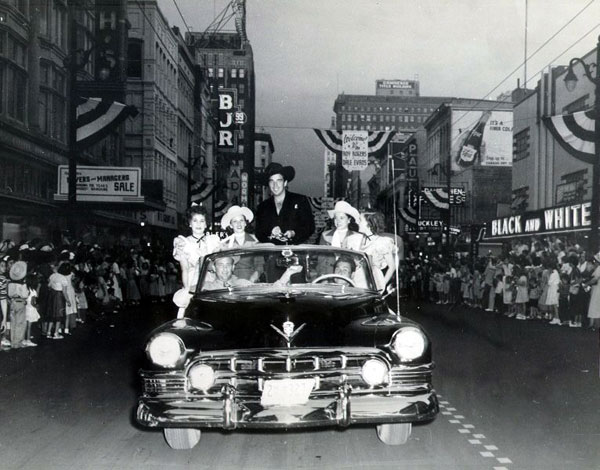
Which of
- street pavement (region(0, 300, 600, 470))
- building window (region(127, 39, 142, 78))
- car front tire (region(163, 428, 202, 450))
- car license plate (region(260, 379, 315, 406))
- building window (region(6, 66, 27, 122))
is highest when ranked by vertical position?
building window (region(127, 39, 142, 78))

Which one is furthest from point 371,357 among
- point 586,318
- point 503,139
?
point 503,139

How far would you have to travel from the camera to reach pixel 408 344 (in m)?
5.21

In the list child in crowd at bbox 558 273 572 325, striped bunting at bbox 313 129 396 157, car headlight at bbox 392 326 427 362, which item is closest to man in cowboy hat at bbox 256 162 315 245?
car headlight at bbox 392 326 427 362

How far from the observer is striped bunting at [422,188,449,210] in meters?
36.2

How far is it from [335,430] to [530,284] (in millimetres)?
14823

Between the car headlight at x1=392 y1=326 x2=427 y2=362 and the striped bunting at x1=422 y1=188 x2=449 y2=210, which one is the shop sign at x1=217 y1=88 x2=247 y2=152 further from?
the car headlight at x1=392 y1=326 x2=427 y2=362

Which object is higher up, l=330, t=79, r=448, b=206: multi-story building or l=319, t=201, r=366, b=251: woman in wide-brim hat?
l=330, t=79, r=448, b=206: multi-story building

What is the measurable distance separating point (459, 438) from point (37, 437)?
3.30 metres

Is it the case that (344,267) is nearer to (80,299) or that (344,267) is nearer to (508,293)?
(80,299)

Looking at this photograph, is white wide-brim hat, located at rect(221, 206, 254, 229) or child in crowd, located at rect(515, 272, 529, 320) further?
child in crowd, located at rect(515, 272, 529, 320)

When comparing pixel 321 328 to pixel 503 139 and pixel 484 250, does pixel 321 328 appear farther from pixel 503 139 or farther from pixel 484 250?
pixel 503 139

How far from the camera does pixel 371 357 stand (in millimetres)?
5105

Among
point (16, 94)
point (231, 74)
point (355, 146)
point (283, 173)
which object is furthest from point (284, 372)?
point (231, 74)

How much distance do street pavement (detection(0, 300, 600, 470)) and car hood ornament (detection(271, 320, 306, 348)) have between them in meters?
0.87
